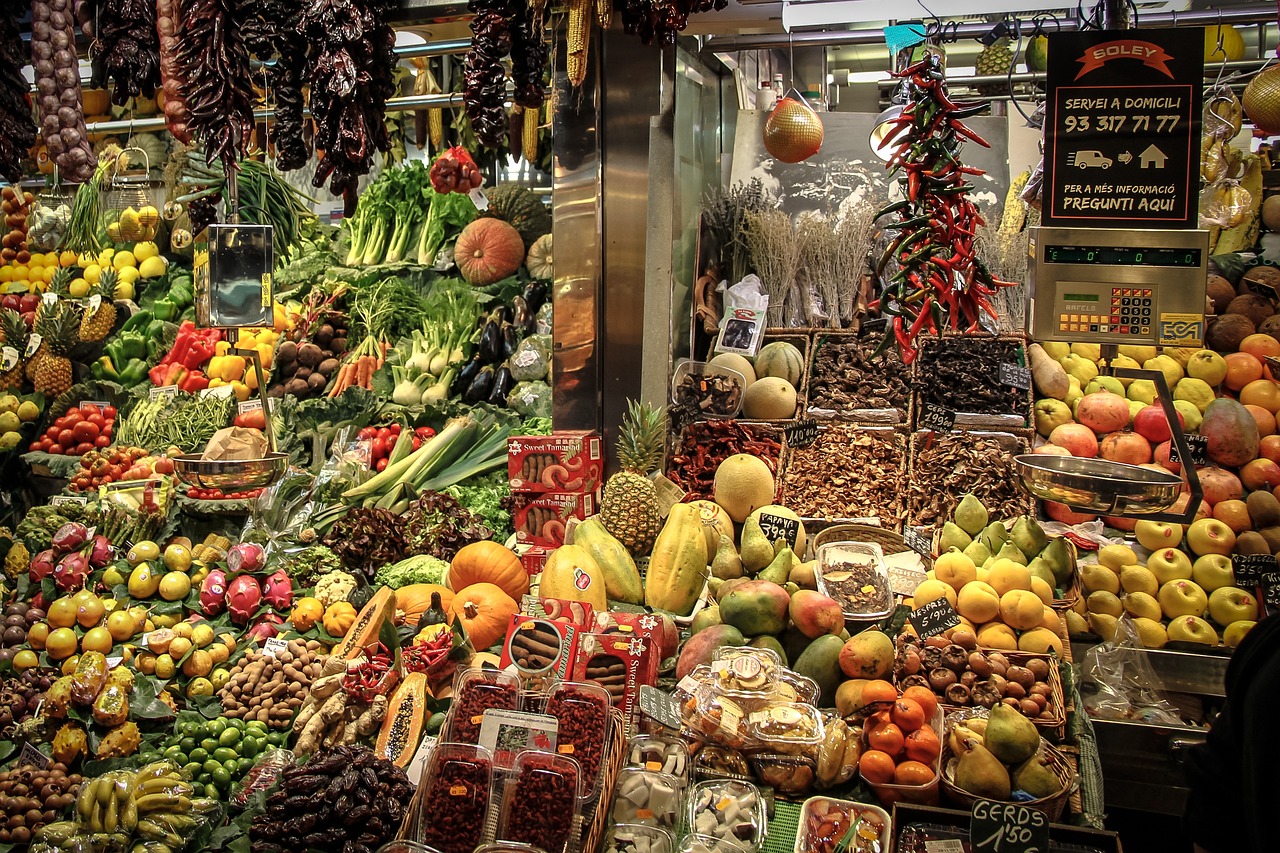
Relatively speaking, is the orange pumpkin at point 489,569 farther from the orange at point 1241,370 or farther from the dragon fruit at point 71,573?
the orange at point 1241,370

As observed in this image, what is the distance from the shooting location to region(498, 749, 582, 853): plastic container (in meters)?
2.56

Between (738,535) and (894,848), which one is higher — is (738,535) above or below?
above

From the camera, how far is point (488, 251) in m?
6.41

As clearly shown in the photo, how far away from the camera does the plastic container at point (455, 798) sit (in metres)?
2.61

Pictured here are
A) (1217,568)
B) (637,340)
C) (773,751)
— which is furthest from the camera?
(637,340)

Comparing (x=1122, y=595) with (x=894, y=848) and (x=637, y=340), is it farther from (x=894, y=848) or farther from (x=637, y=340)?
(x=637, y=340)

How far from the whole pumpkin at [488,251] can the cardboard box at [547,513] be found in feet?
7.61

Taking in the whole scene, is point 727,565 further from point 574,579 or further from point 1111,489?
point 1111,489

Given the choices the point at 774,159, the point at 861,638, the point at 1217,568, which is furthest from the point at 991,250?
the point at 861,638

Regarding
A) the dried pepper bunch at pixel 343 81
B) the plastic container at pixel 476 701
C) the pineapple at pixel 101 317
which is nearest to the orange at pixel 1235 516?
the plastic container at pixel 476 701

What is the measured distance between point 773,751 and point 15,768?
261 cm

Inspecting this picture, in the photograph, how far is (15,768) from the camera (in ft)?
11.1

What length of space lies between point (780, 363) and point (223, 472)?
9.16 feet

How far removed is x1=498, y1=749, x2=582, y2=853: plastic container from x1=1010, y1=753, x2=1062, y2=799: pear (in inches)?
48.5
